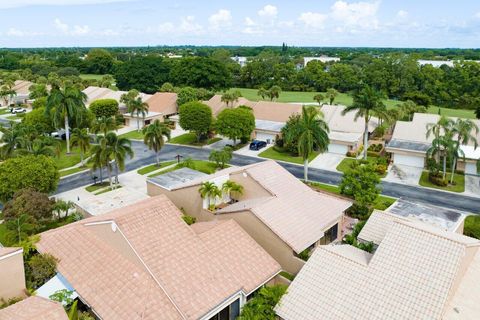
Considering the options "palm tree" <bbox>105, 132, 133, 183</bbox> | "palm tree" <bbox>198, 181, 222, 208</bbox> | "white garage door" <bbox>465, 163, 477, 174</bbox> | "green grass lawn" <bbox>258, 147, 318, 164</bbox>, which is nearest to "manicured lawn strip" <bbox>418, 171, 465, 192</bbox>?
"white garage door" <bbox>465, 163, 477, 174</bbox>

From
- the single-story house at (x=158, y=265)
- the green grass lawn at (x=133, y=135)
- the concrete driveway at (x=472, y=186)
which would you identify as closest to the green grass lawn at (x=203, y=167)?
the green grass lawn at (x=133, y=135)

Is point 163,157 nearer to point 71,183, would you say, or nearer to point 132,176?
point 132,176

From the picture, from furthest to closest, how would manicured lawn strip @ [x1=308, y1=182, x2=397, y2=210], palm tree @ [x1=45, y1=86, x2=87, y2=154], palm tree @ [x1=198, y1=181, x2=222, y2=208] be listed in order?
palm tree @ [x1=45, y1=86, x2=87, y2=154] < manicured lawn strip @ [x1=308, y1=182, x2=397, y2=210] < palm tree @ [x1=198, y1=181, x2=222, y2=208]

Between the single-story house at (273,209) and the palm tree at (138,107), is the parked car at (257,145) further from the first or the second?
the single-story house at (273,209)

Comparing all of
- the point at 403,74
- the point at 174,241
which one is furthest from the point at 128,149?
the point at 403,74

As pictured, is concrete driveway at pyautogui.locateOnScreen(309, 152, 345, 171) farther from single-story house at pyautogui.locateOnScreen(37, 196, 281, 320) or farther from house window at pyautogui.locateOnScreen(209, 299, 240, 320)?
house window at pyautogui.locateOnScreen(209, 299, 240, 320)
